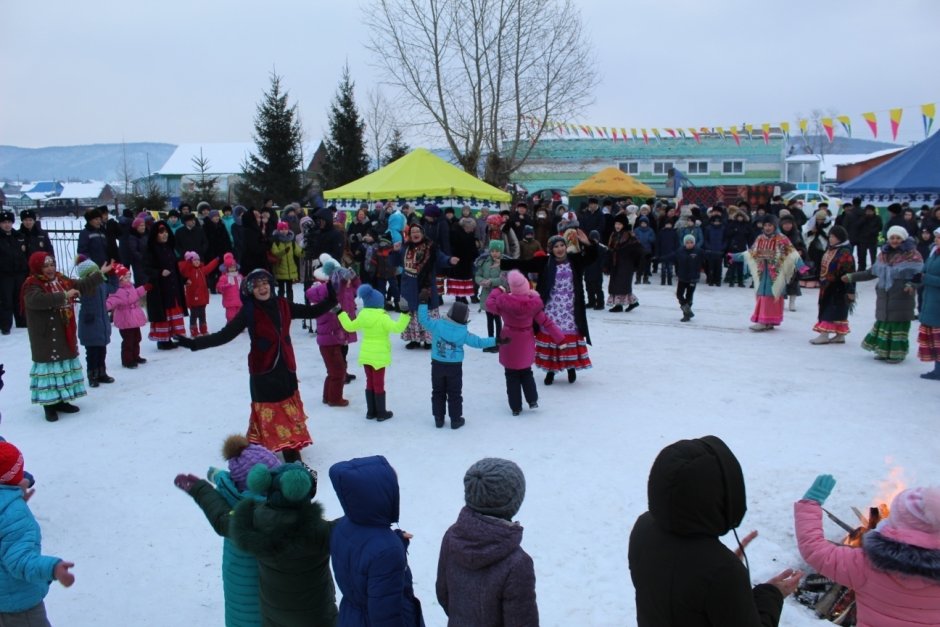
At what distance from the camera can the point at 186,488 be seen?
310 centimetres

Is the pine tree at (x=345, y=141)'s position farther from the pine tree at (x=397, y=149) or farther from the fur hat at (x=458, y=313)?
the fur hat at (x=458, y=313)

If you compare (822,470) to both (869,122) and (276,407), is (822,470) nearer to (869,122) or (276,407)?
(276,407)

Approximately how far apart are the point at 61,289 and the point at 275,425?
2882 mm

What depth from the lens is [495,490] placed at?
8.01 feet

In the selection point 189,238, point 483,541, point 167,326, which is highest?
point 189,238

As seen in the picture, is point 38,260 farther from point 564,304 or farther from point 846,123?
point 846,123

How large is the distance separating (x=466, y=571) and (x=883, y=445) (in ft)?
16.1

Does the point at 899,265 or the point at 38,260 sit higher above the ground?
the point at 38,260

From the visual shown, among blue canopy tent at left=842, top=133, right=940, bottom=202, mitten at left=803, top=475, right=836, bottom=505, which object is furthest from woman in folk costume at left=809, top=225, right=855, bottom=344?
blue canopy tent at left=842, top=133, right=940, bottom=202

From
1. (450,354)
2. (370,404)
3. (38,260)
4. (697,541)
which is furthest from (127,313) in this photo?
(697,541)

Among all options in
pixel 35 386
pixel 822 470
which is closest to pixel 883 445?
pixel 822 470

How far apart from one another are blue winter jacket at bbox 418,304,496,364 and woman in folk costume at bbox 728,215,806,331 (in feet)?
18.6

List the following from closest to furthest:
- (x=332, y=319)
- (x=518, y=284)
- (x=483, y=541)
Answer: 1. (x=483, y=541)
2. (x=518, y=284)
3. (x=332, y=319)

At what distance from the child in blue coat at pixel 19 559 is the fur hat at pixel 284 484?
2.58 feet
